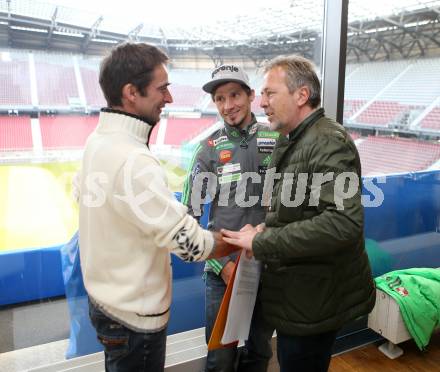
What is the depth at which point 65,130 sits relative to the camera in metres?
1.95

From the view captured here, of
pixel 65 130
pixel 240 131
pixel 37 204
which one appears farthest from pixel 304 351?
pixel 37 204

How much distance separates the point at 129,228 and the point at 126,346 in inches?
14.6

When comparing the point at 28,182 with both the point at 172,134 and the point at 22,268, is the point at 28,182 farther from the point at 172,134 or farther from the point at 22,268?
the point at 172,134

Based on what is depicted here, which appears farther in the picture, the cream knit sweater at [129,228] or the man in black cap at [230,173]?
the man in black cap at [230,173]

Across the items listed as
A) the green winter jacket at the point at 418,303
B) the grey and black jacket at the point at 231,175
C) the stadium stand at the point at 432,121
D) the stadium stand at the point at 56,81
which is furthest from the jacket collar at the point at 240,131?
the stadium stand at the point at 432,121

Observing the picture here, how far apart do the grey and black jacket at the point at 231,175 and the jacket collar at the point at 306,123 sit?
1.42 feet

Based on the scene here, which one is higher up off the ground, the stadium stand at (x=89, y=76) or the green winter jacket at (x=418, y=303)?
the stadium stand at (x=89, y=76)

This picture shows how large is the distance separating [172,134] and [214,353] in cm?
117

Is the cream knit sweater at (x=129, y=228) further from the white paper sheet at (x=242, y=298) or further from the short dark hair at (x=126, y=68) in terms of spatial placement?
the white paper sheet at (x=242, y=298)

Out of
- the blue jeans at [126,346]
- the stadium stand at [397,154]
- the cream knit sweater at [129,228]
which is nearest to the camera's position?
the cream knit sweater at [129,228]

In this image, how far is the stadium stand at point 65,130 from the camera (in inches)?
75.3

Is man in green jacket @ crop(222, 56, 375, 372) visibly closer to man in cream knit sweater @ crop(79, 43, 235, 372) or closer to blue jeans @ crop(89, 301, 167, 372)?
man in cream knit sweater @ crop(79, 43, 235, 372)

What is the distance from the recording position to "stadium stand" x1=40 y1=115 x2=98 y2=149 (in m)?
1.91

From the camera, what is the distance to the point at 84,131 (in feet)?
6.50
